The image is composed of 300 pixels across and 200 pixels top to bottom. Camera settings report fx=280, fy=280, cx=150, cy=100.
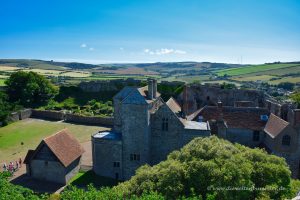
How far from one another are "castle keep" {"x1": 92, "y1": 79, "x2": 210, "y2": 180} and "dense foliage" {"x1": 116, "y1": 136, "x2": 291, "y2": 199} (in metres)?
10.2

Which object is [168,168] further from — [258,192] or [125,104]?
[125,104]

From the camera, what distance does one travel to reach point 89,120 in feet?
186

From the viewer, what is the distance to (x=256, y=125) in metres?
34.1

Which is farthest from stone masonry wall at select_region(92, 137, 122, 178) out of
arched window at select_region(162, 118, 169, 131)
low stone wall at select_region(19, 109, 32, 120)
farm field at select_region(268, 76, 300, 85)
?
farm field at select_region(268, 76, 300, 85)

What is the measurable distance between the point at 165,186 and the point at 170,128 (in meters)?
13.2

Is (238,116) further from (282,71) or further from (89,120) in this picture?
(282,71)

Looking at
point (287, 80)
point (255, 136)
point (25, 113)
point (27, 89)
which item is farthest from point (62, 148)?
point (287, 80)

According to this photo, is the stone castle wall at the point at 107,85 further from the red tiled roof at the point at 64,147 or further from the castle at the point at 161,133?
the red tiled roof at the point at 64,147

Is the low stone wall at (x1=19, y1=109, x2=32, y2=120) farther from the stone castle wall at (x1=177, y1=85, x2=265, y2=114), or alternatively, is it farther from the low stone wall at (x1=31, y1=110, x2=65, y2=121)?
the stone castle wall at (x1=177, y1=85, x2=265, y2=114)

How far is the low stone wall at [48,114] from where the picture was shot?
6000 cm

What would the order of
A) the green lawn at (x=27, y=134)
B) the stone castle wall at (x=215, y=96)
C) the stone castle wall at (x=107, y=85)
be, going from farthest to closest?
the stone castle wall at (x=107, y=85) < the stone castle wall at (x=215, y=96) < the green lawn at (x=27, y=134)

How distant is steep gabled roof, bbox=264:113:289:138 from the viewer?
30078 mm

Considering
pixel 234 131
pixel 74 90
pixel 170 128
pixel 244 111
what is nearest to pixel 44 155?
pixel 170 128

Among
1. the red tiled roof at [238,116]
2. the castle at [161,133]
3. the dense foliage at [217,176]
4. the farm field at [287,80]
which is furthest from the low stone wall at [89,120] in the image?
the farm field at [287,80]
